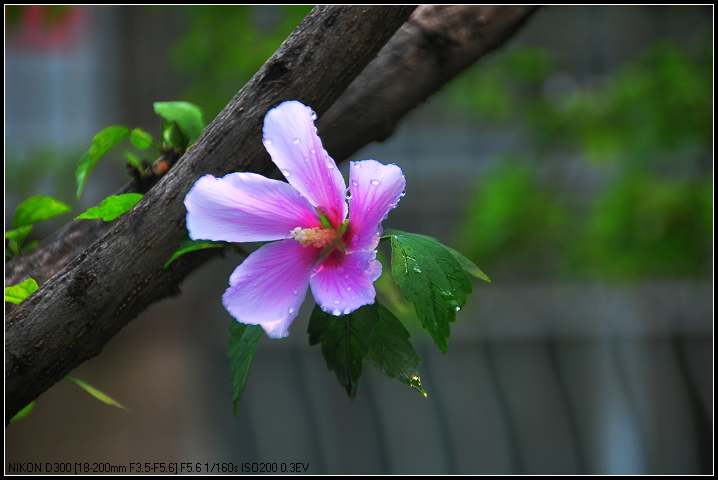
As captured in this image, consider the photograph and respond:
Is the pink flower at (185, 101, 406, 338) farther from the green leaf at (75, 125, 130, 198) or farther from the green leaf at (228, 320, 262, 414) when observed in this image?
the green leaf at (75, 125, 130, 198)

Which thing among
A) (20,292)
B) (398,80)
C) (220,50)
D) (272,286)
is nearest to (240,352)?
(272,286)

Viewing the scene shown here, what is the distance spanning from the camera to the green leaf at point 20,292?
0.57m

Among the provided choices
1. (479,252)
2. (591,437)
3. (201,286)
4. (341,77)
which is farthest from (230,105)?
(201,286)

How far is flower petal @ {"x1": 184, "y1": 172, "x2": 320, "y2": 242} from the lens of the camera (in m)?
0.48

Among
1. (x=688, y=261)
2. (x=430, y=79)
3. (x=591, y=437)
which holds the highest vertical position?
(x=430, y=79)

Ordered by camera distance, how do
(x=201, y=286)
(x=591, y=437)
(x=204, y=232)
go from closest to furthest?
(x=204, y=232) < (x=591, y=437) < (x=201, y=286)

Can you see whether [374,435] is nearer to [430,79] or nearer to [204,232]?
[430,79]

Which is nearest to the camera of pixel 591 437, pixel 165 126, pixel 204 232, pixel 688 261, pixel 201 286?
pixel 204 232

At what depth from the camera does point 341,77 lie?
1.77 ft

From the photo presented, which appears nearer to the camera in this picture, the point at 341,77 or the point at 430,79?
the point at 341,77

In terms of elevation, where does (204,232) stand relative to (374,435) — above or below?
above

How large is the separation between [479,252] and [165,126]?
1.97 metres

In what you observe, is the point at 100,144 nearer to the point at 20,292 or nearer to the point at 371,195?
the point at 20,292

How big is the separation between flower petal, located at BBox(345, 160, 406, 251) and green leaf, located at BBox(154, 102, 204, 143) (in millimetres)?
191
